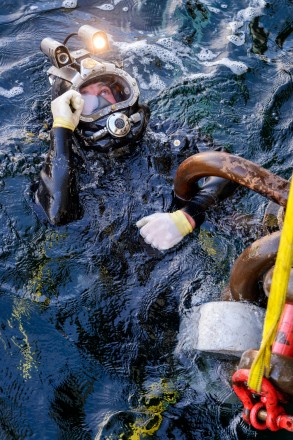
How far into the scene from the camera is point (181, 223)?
363 centimetres

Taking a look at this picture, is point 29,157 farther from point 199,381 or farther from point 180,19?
point 180,19

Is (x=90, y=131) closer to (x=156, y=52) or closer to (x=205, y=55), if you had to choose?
(x=156, y=52)

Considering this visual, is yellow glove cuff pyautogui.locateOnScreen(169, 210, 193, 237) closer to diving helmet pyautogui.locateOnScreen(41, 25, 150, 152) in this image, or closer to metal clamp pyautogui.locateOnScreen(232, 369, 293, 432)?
diving helmet pyautogui.locateOnScreen(41, 25, 150, 152)

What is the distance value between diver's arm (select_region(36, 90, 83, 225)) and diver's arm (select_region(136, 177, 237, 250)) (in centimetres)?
54

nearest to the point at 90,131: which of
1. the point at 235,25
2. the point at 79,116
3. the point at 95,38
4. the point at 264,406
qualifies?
the point at 79,116

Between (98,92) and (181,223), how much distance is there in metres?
1.36

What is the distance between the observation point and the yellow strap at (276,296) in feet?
5.86

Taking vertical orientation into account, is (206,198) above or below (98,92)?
below

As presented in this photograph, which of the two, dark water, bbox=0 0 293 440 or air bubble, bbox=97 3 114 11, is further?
air bubble, bbox=97 3 114 11

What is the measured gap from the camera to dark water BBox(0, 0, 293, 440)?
3137 millimetres

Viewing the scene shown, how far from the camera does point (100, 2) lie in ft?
21.3

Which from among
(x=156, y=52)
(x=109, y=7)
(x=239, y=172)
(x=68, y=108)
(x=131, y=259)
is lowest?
(x=131, y=259)

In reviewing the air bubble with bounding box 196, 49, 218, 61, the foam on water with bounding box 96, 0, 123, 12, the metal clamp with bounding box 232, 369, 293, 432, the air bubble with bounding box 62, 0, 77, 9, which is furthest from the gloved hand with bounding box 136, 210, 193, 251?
the air bubble with bounding box 62, 0, 77, 9

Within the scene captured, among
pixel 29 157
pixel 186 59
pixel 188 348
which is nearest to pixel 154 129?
pixel 29 157
